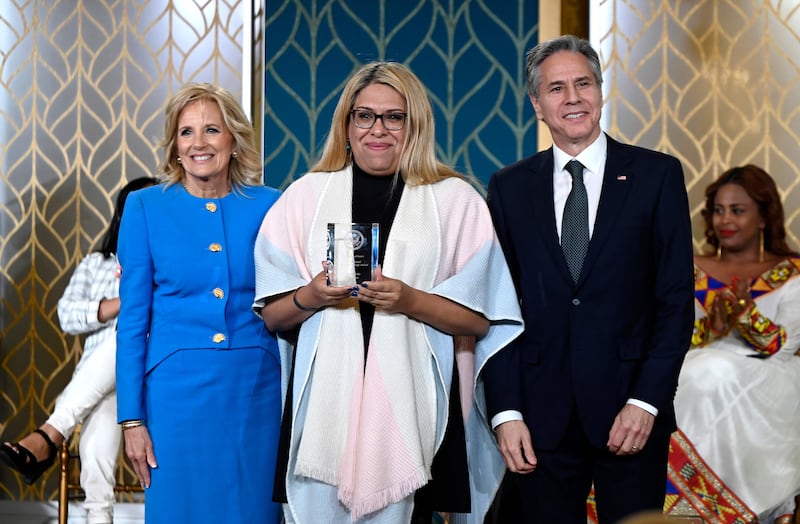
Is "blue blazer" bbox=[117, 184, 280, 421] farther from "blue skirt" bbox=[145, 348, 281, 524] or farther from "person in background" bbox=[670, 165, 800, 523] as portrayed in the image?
"person in background" bbox=[670, 165, 800, 523]

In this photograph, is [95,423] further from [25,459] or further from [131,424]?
[131,424]

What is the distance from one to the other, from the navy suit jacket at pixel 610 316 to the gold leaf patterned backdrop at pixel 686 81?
2.90 meters

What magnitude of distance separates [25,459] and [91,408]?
1.10 feet

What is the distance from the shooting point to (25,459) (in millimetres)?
4262

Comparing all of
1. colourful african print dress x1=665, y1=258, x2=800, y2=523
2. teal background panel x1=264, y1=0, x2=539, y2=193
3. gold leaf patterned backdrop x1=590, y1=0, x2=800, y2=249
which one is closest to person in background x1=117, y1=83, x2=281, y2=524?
colourful african print dress x1=665, y1=258, x2=800, y2=523

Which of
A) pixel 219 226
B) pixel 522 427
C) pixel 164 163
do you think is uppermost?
pixel 164 163

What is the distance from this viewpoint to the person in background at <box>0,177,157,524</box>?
4309 millimetres

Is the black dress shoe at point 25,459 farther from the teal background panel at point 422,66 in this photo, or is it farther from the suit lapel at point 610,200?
the suit lapel at point 610,200

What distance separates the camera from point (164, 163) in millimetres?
2795

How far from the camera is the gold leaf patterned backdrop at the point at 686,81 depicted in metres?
5.26

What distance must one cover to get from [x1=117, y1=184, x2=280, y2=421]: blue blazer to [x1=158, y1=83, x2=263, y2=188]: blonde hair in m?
0.11

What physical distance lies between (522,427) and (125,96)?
3599 mm

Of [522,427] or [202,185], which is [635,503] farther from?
[202,185]

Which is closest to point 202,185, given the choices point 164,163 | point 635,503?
point 164,163
